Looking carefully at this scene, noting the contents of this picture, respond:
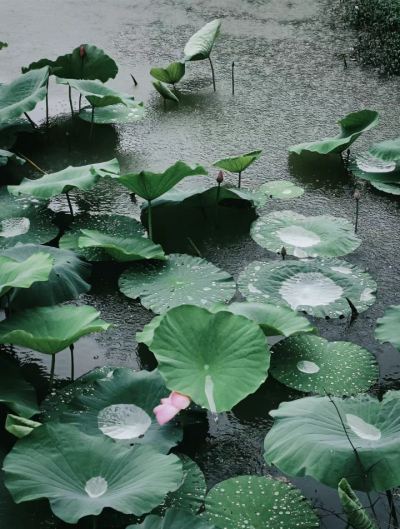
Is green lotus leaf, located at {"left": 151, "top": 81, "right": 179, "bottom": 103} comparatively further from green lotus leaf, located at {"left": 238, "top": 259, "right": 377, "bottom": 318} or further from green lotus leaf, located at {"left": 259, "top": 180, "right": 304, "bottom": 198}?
green lotus leaf, located at {"left": 238, "top": 259, "right": 377, "bottom": 318}

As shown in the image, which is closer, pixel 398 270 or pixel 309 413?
pixel 309 413

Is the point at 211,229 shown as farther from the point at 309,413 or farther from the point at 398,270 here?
the point at 309,413

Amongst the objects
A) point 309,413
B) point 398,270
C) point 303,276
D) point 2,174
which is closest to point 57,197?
point 2,174

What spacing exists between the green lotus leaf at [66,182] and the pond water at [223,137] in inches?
10.1

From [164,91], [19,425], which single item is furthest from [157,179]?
[164,91]

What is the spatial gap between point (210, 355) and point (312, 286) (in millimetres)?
678

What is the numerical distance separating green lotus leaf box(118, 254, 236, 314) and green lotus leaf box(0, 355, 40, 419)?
518 millimetres

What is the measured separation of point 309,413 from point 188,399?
1.02 ft

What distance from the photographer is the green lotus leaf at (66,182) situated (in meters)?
2.56

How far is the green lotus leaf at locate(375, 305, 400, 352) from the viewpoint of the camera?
2.05 metres

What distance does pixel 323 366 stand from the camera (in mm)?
2098

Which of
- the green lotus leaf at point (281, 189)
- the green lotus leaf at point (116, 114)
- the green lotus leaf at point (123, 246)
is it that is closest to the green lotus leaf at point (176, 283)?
the green lotus leaf at point (123, 246)

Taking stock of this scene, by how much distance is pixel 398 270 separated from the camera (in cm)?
262

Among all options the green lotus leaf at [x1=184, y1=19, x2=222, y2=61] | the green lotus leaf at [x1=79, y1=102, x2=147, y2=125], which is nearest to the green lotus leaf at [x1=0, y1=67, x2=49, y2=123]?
the green lotus leaf at [x1=79, y1=102, x2=147, y2=125]
